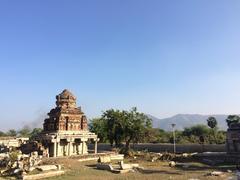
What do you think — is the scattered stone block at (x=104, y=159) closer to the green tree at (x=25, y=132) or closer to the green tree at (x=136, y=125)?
the green tree at (x=136, y=125)

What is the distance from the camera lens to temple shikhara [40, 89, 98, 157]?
49.9 metres

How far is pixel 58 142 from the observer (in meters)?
49.7

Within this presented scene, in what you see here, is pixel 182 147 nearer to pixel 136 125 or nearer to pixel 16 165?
pixel 136 125

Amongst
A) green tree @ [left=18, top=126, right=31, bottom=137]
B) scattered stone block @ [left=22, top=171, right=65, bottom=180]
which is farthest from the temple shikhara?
green tree @ [left=18, top=126, right=31, bottom=137]

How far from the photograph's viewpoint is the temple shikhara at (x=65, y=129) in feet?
164

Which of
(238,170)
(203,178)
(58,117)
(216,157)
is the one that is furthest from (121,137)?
(203,178)

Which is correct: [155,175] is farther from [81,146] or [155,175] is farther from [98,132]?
[98,132]

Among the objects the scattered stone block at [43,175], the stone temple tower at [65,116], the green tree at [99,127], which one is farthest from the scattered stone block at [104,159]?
the green tree at [99,127]

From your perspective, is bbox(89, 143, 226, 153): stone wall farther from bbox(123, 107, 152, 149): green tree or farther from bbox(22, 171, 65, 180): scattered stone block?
bbox(22, 171, 65, 180): scattered stone block

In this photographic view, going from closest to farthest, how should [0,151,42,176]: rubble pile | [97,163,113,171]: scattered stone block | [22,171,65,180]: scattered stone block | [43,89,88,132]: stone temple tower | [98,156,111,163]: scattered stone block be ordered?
[22,171,65,180]: scattered stone block → [0,151,42,176]: rubble pile → [97,163,113,171]: scattered stone block → [98,156,111,163]: scattered stone block → [43,89,88,132]: stone temple tower

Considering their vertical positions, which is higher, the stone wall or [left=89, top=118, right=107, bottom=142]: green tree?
[left=89, top=118, right=107, bottom=142]: green tree

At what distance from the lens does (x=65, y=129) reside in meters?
53.2

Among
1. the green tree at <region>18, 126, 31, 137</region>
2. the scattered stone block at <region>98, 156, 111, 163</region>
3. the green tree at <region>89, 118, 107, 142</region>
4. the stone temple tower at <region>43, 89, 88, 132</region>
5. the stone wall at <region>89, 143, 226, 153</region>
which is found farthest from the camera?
the green tree at <region>18, 126, 31, 137</region>

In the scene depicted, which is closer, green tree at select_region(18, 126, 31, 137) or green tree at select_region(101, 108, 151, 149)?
green tree at select_region(101, 108, 151, 149)
